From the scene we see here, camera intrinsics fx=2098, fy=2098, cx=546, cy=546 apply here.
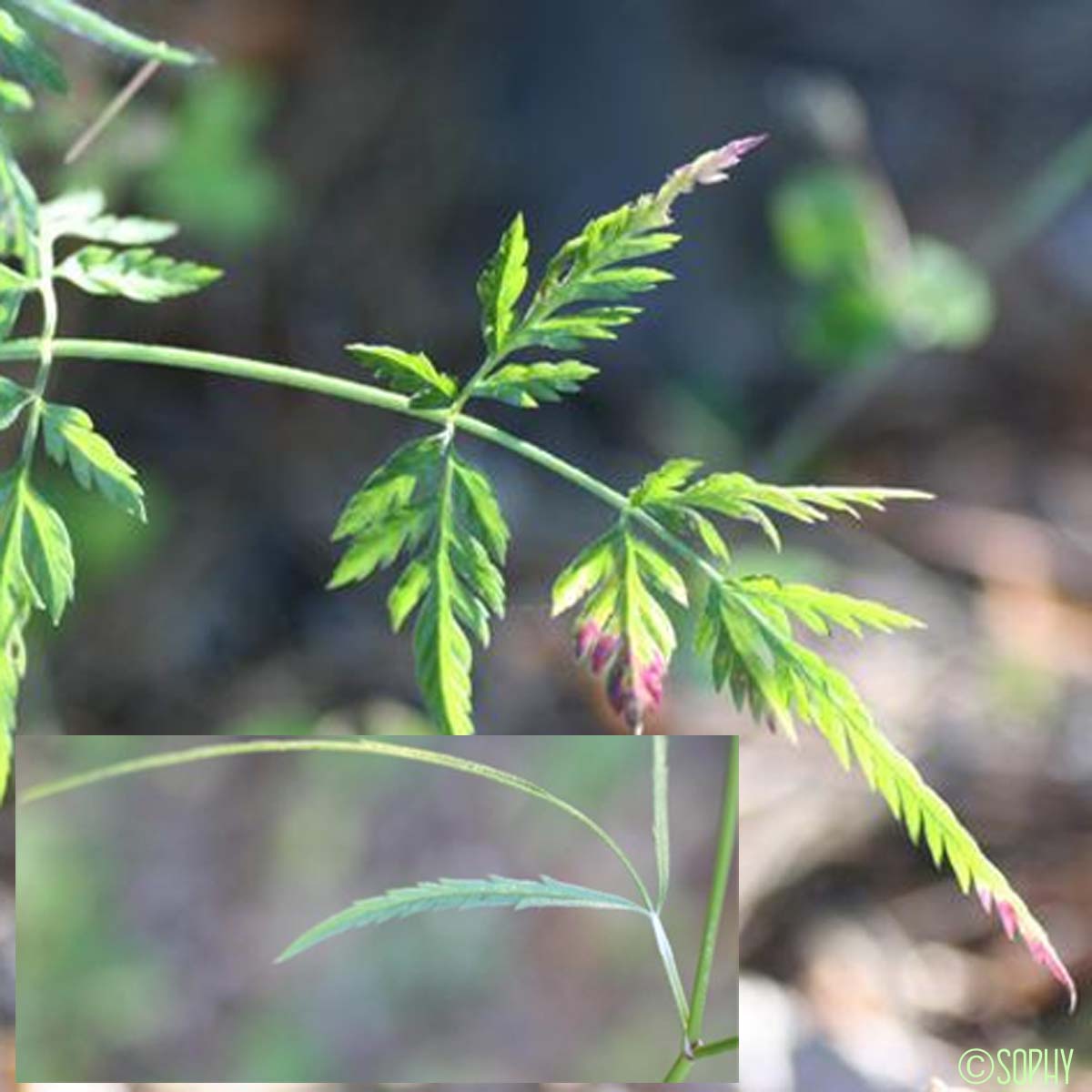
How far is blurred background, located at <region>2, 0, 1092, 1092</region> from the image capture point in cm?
234

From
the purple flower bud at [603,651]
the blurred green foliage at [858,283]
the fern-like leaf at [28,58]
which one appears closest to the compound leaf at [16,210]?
the fern-like leaf at [28,58]

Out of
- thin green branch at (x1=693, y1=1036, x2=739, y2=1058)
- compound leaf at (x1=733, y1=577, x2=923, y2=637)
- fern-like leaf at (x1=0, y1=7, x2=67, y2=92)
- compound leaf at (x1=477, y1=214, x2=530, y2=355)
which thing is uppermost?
fern-like leaf at (x1=0, y1=7, x2=67, y2=92)

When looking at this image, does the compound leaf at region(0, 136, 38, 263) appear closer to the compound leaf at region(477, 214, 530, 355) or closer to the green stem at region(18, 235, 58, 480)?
the green stem at region(18, 235, 58, 480)

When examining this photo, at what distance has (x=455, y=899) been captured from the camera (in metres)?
0.86

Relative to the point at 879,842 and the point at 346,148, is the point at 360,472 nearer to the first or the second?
the point at 346,148

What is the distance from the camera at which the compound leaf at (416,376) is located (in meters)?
0.88

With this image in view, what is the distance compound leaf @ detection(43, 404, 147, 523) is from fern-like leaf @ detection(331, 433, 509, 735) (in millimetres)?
87

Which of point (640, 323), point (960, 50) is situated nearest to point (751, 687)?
point (640, 323)

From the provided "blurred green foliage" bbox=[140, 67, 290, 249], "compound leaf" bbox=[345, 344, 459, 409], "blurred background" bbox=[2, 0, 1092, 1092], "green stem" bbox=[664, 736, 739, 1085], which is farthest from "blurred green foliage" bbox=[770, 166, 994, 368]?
"compound leaf" bbox=[345, 344, 459, 409]

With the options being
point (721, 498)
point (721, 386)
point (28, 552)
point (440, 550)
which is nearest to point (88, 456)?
point (28, 552)

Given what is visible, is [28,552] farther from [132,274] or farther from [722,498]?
[722,498]

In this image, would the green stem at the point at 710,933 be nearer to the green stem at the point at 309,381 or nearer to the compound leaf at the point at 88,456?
the green stem at the point at 309,381

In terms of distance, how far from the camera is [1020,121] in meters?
3.49

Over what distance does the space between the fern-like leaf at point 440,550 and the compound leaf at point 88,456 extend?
0.09 meters
